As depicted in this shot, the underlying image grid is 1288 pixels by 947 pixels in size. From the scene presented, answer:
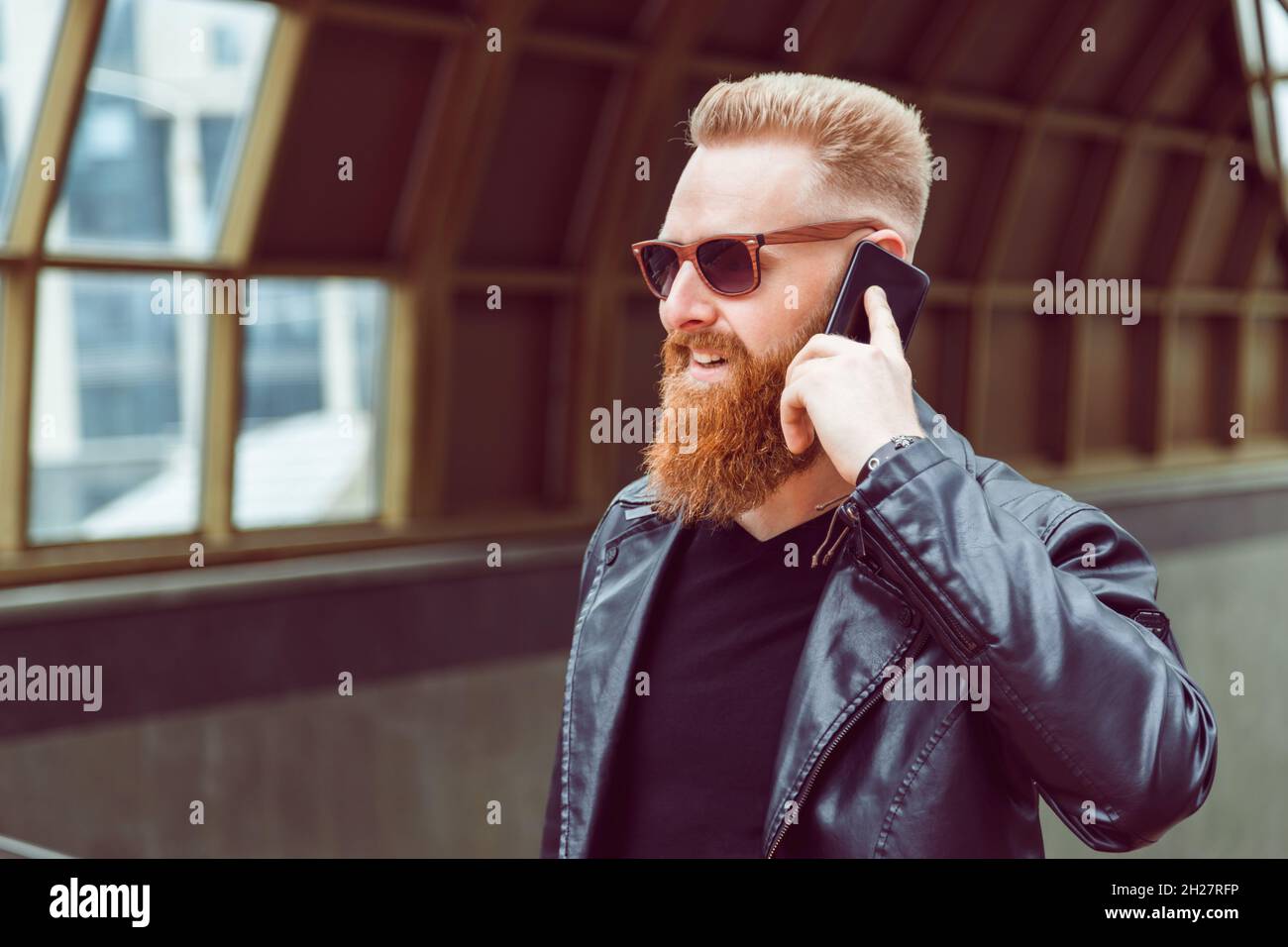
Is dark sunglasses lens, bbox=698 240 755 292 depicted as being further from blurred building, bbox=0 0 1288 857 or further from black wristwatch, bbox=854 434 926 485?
blurred building, bbox=0 0 1288 857

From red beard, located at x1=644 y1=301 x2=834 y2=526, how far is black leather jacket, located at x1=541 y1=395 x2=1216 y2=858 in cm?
18

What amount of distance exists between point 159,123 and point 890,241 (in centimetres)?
731

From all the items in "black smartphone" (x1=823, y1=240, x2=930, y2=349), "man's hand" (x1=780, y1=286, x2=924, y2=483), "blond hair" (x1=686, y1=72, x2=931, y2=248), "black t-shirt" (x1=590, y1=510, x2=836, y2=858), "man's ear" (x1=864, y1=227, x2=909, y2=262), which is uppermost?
"blond hair" (x1=686, y1=72, x2=931, y2=248)

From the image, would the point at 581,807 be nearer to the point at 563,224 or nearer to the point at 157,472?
the point at 157,472

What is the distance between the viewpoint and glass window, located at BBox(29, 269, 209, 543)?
28.9ft

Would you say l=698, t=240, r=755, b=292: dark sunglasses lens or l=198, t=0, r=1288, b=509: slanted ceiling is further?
l=198, t=0, r=1288, b=509: slanted ceiling

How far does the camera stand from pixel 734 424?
237 cm

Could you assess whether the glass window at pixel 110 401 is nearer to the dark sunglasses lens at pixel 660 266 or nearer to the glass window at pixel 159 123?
the glass window at pixel 159 123

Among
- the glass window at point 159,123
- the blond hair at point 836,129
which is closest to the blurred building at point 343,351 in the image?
the glass window at point 159,123

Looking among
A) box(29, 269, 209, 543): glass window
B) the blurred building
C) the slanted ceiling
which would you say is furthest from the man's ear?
box(29, 269, 209, 543): glass window

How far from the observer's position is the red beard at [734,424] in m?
2.35

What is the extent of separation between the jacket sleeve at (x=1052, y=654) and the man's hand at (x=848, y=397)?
0.15ft

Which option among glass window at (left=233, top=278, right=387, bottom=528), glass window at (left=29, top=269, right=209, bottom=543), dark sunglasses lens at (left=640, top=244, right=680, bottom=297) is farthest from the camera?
glass window at (left=233, top=278, right=387, bottom=528)

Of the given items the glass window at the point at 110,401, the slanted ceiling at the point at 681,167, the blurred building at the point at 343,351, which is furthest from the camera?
the slanted ceiling at the point at 681,167
